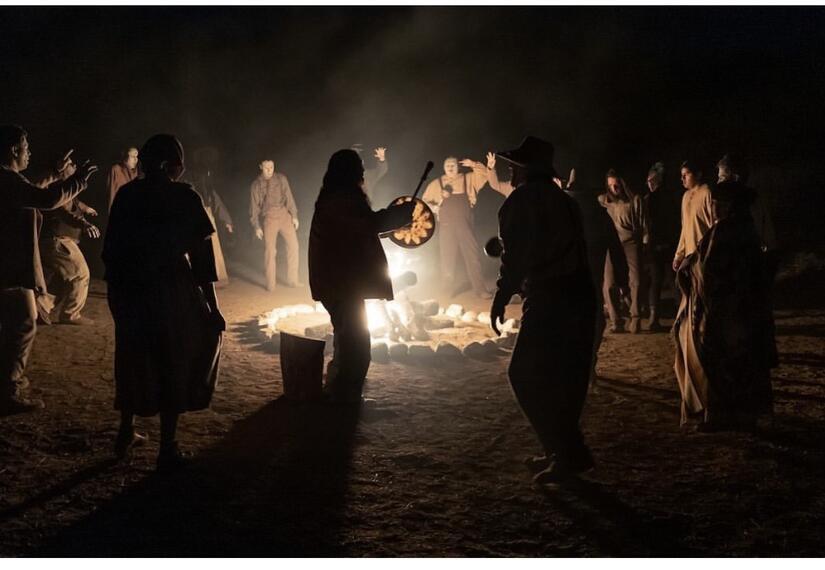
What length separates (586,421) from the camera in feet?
18.9

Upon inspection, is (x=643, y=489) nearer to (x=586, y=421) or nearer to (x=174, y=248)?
(x=586, y=421)

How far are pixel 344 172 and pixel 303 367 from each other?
182 cm

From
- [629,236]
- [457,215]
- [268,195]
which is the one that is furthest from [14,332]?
[457,215]

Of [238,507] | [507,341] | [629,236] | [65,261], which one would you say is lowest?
[238,507]

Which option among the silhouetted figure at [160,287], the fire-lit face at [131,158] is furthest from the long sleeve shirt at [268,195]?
the silhouetted figure at [160,287]

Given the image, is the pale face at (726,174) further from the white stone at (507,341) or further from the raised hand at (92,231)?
the raised hand at (92,231)

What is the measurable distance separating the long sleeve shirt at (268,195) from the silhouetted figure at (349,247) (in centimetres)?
815

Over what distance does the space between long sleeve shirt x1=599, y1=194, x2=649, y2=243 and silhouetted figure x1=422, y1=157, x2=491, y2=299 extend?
358 cm

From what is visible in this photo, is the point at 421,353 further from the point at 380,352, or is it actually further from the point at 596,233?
the point at 596,233

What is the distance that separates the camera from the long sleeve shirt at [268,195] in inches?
540

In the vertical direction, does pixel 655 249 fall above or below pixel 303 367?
above

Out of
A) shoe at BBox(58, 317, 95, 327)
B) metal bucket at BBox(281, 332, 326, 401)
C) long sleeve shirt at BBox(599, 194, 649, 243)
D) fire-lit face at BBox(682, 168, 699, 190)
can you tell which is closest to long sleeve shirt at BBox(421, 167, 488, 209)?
long sleeve shirt at BBox(599, 194, 649, 243)

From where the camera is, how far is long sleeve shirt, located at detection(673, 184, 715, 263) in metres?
7.48

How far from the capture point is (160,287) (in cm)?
448
